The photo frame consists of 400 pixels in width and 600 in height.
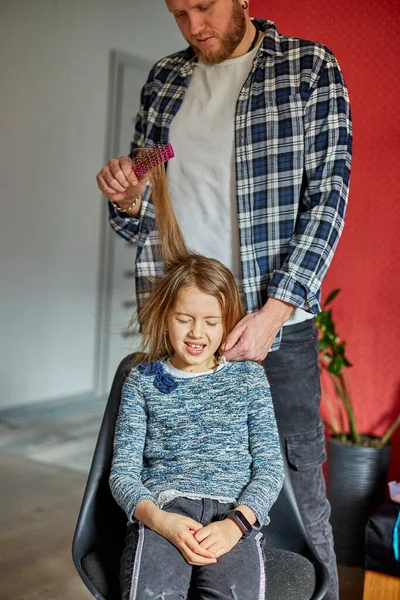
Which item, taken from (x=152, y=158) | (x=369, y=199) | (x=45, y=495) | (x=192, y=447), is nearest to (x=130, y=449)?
(x=192, y=447)

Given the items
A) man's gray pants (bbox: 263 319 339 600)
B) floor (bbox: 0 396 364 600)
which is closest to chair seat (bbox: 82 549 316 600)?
man's gray pants (bbox: 263 319 339 600)

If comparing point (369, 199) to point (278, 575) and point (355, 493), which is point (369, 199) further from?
point (278, 575)

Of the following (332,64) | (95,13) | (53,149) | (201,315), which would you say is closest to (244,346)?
(201,315)

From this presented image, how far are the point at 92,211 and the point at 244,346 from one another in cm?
348

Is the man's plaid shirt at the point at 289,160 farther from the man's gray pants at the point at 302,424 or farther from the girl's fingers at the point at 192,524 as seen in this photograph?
the girl's fingers at the point at 192,524

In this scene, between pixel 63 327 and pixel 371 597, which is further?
pixel 63 327

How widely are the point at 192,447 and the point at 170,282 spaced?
349mm

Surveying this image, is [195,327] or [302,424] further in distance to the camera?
[302,424]

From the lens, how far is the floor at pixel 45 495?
270 centimetres

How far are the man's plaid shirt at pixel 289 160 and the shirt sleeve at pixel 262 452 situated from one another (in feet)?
0.48

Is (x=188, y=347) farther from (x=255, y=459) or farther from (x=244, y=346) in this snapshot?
(x=255, y=459)

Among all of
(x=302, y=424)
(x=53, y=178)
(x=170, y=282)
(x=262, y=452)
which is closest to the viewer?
(x=262, y=452)

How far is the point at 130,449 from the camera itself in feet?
5.21

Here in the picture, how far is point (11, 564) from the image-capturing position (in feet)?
9.21
